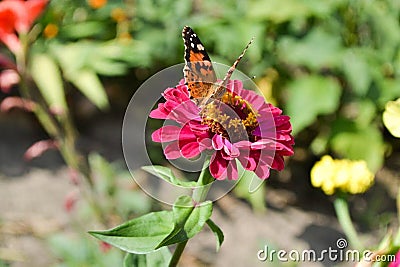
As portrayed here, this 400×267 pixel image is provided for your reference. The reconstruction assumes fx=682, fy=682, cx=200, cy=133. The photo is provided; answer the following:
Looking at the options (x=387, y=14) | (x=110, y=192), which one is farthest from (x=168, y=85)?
(x=387, y=14)

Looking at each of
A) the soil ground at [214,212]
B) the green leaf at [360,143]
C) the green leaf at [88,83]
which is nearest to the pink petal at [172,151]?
the soil ground at [214,212]

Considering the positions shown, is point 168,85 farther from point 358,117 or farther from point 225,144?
point 358,117

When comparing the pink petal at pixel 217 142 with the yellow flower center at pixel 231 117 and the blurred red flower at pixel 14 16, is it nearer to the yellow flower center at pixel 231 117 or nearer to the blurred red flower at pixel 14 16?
the yellow flower center at pixel 231 117

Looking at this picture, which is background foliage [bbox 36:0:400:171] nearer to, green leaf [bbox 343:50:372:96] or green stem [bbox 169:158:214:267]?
green leaf [bbox 343:50:372:96]

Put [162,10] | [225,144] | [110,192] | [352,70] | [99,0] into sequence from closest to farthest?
[225,144] < [110,192] < [352,70] < [162,10] < [99,0]

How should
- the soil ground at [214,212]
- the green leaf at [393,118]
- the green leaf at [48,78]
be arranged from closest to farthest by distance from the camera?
1. the green leaf at [393,118]
2. the soil ground at [214,212]
3. the green leaf at [48,78]

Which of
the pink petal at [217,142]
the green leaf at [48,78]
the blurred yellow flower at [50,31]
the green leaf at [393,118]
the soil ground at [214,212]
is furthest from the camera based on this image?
the blurred yellow flower at [50,31]
